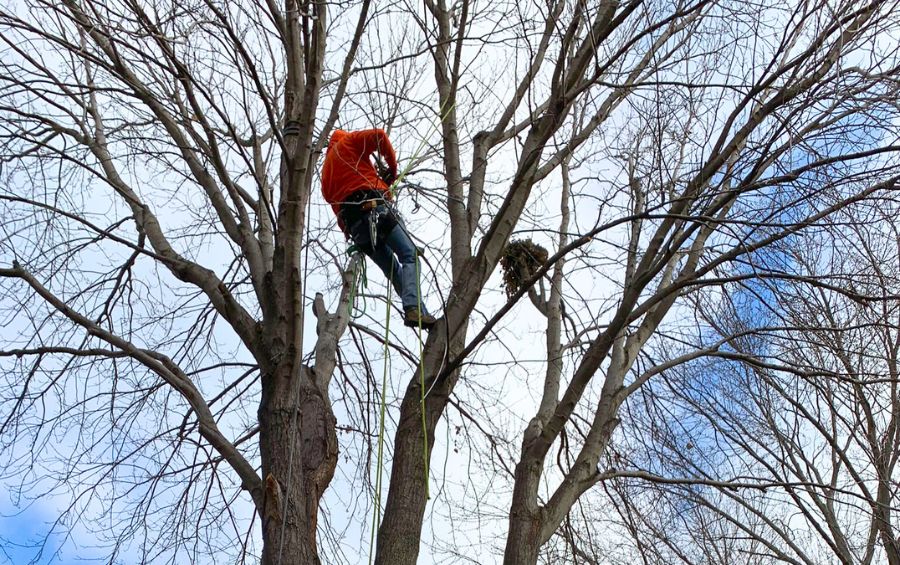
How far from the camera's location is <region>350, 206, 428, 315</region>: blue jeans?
5484mm

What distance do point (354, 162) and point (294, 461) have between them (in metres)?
2.02

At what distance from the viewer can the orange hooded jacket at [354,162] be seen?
18.3 ft

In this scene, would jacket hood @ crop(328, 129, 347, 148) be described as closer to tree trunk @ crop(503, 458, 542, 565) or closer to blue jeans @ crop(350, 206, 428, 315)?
blue jeans @ crop(350, 206, 428, 315)

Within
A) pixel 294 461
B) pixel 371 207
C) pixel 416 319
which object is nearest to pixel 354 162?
pixel 371 207

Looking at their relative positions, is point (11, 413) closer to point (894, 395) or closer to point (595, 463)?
point (595, 463)

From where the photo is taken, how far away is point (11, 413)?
18.9ft

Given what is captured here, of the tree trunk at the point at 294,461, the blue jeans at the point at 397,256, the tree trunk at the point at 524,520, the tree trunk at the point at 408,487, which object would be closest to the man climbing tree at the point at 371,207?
the blue jeans at the point at 397,256

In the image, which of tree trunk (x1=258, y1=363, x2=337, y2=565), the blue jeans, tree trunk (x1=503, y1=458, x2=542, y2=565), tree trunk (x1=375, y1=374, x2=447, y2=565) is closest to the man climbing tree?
the blue jeans

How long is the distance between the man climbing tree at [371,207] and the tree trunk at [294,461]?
0.83m

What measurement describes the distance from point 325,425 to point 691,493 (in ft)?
8.20

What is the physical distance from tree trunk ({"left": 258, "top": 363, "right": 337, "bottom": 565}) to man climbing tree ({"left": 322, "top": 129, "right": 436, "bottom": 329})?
83 centimetres

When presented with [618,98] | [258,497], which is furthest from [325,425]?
[618,98]

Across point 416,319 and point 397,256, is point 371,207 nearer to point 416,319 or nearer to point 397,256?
point 397,256

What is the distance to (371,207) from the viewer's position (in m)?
5.39
